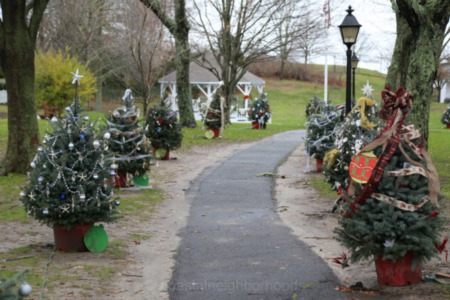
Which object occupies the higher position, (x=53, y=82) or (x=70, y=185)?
(x=53, y=82)

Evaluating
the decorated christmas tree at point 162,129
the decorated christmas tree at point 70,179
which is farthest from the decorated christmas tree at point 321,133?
the decorated christmas tree at point 70,179

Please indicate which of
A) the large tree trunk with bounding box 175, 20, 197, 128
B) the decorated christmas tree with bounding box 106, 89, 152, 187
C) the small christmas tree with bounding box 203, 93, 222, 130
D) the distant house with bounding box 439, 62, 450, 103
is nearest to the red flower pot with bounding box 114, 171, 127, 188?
the decorated christmas tree with bounding box 106, 89, 152, 187

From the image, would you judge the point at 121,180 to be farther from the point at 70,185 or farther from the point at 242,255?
the point at 242,255

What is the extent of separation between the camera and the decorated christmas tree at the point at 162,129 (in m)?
19.2

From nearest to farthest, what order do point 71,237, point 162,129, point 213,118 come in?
point 71,237 → point 162,129 → point 213,118

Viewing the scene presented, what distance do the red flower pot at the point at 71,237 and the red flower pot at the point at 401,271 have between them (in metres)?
3.63

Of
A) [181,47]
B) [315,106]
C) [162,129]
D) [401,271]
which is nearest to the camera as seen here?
[401,271]

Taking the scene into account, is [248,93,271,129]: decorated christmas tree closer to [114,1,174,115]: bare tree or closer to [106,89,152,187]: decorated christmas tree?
[114,1,174,115]: bare tree

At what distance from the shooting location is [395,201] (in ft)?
20.8

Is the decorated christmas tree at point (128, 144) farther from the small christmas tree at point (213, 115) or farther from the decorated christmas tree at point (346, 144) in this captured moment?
the small christmas tree at point (213, 115)

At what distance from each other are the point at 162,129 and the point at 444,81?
62.7m

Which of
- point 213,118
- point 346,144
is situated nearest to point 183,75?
point 213,118

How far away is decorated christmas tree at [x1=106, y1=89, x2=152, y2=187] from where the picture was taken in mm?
13617

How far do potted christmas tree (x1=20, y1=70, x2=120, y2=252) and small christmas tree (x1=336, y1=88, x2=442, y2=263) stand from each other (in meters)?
3.08
